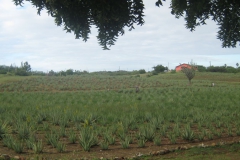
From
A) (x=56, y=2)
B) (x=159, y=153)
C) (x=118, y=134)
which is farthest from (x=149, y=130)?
(x=56, y=2)

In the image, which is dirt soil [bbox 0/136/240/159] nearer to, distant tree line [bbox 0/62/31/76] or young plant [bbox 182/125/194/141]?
young plant [bbox 182/125/194/141]

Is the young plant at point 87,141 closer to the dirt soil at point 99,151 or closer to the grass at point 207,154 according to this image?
the dirt soil at point 99,151

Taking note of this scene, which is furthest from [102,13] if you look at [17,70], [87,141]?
[17,70]

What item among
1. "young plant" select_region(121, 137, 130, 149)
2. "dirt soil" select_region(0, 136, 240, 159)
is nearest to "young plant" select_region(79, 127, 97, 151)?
"dirt soil" select_region(0, 136, 240, 159)

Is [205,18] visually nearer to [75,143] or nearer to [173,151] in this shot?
[173,151]

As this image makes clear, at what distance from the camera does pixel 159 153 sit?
22.4 ft

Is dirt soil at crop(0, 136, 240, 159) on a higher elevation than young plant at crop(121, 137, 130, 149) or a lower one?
lower

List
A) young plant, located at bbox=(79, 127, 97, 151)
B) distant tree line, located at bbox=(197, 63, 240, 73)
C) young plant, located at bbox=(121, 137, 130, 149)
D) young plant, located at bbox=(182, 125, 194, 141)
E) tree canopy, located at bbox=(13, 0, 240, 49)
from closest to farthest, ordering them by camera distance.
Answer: tree canopy, located at bbox=(13, 0, 240, 49)
young plant, located at bbox=(79, 127, 97, 151)
young plant, located at bbox=(121, 137, 130, 149)
young plant, located at bbox=(182, 125, 194, 141)
distant tree line, located at bbox=(197, 63, 240, 73)

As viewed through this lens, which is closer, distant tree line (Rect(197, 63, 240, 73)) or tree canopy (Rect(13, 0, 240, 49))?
tree canopy (Rect(13, 0, 240, 49))

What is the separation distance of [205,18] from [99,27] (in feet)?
11.0

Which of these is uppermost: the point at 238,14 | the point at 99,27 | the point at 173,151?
the point at 238,14

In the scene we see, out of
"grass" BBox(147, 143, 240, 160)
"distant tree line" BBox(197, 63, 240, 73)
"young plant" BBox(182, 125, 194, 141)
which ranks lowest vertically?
"grass" BBox(147, 143, 240, 160)

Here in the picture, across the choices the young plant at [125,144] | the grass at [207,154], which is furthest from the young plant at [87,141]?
the grass at [207,154]

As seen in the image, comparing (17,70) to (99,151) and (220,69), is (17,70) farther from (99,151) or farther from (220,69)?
(99,151)
